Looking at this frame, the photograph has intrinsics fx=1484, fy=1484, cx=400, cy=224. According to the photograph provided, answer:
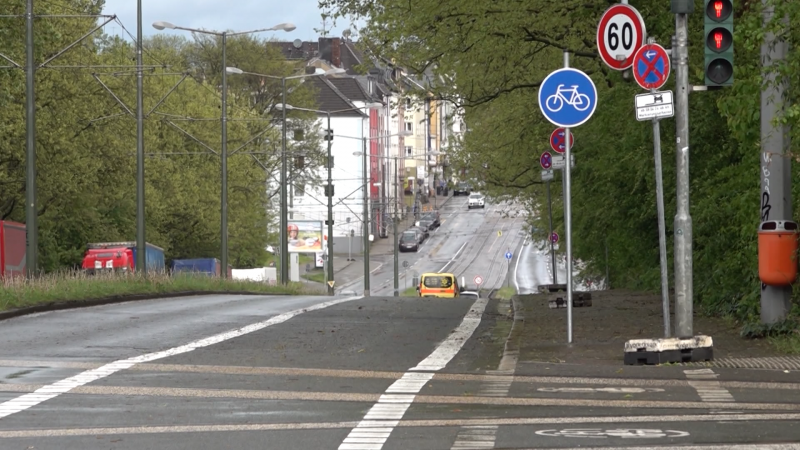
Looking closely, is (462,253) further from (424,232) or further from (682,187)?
(682,187)

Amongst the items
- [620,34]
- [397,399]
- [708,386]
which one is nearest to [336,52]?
[620,34]

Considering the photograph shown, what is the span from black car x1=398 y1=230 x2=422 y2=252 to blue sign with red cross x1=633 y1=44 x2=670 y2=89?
347ft

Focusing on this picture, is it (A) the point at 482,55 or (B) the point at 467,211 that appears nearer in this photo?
(A) the point at 482,55

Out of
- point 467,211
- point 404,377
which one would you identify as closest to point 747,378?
point 404,377

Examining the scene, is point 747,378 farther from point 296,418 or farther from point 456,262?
point 456,262

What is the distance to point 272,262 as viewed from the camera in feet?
367

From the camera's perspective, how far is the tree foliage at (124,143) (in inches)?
2045

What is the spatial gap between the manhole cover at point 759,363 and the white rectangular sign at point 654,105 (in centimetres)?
242

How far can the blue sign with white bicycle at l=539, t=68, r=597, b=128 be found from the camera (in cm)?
1602

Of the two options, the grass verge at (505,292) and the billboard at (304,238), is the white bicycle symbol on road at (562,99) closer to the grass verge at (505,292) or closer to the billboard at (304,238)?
the grass verge at (505,292)

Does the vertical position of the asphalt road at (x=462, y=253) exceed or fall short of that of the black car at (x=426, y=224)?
it falls short

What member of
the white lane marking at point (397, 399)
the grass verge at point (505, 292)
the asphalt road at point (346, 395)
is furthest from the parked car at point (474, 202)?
the white lane marking at point (397, 399)

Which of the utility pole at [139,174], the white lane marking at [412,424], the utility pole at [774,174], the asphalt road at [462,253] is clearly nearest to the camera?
the white lane marking at [412,424]

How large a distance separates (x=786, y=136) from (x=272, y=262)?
319ft
